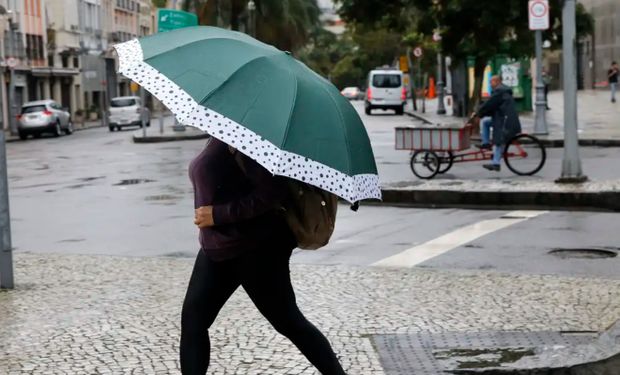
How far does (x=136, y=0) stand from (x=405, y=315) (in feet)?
273

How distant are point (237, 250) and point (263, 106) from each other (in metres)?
0.63

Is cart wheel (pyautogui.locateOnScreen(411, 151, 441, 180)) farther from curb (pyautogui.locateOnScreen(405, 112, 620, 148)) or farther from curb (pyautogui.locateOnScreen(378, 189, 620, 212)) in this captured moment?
curb (pyautogui.locateOnScreen(405, 112, 620, 148))

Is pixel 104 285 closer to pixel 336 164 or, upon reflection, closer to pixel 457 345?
pixel 457 345

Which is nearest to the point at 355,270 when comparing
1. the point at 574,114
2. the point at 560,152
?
the point at 574,114

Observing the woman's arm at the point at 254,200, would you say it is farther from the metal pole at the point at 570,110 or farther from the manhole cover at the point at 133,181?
the manhole cover at the point at 133,181

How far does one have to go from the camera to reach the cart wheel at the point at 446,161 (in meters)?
18.5

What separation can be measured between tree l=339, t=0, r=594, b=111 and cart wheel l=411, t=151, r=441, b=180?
10413mm

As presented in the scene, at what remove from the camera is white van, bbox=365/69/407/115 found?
54.8 meters

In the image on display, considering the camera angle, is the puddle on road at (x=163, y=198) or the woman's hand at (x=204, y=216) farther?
the puddle on road at (x=163, y=198)

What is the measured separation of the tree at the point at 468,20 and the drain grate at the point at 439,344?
22.0 meters

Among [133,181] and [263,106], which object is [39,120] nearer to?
[133,181]

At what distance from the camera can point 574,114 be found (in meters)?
15.4

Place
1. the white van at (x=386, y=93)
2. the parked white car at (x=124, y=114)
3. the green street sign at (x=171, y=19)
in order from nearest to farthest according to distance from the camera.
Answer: the green street sign at (x=171, y=19) → the parked white car at (x=124, y=114) → the white van at (x=386, y=93)

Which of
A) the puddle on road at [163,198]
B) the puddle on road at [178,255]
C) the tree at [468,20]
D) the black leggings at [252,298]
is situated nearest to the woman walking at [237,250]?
the black leggings at [252,298]
